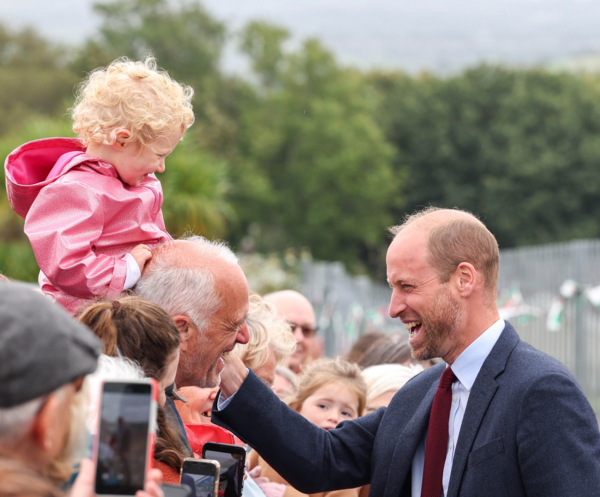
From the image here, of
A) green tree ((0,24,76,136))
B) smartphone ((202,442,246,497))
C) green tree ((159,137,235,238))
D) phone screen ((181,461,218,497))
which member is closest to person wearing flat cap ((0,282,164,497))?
phone screen ((181,461,218,497))

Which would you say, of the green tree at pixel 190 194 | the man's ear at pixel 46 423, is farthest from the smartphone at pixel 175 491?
the green tree at pixel 190 194

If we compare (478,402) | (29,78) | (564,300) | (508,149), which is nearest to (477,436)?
(478,402)

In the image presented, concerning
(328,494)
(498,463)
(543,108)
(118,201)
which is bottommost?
(328,494)

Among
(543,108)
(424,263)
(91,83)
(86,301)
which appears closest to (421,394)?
(424,263)

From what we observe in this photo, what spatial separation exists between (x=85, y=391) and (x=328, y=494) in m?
2.26

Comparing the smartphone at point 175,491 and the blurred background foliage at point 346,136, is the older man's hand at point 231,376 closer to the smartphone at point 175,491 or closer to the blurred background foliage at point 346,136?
the smartphone at point 175,491

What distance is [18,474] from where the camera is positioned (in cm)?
136

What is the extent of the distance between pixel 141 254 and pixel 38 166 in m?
0.54

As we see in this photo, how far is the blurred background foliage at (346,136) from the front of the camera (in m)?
43.1

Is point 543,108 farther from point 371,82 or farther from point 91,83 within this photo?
point 91,83

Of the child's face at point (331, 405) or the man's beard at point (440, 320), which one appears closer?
the man's beard at point (440, 320)

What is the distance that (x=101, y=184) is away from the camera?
271 centimetres

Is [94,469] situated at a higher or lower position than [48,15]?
lower

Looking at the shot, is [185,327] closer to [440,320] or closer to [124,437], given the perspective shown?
[440,320]
